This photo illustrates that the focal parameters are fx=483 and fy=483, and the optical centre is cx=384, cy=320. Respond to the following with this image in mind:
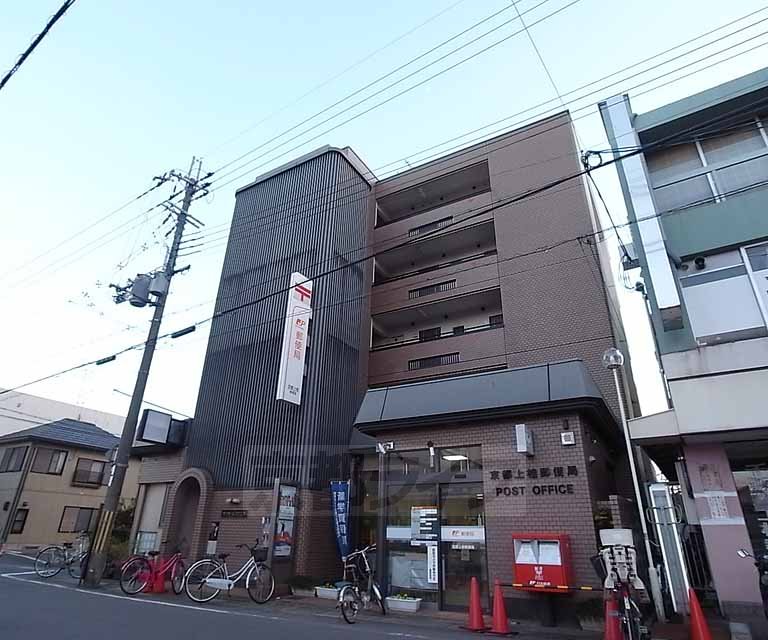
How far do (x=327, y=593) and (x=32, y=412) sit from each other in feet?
106

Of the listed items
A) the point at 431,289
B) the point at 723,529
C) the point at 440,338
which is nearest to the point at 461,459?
the point at 723,529

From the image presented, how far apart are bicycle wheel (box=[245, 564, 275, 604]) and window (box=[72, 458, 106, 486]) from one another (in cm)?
1943

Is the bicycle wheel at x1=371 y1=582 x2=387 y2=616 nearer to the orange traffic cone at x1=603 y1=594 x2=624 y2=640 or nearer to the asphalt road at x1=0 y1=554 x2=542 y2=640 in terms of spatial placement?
the asphalt road at x1=0 y1=554 x2=542 y2=640

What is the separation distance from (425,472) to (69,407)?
3557cm

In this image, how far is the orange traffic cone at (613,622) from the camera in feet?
20.4

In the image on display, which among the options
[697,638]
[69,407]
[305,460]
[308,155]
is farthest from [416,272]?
[69,407]

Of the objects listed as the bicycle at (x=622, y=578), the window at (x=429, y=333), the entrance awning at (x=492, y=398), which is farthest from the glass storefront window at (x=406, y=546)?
the window at (x=429, y=333)

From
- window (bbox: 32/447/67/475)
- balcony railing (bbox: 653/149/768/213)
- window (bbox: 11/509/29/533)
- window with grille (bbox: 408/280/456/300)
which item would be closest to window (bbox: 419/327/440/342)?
window with grille (bbox: 408/280/456/300)

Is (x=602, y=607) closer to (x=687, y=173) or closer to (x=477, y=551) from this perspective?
(x=477, y=551)

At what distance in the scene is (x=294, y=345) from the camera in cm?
1434

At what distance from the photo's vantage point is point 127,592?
10.4 m

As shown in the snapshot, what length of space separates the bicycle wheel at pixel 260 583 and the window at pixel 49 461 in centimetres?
1918

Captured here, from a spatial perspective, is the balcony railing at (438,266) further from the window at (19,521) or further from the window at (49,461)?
the window at (19,521)

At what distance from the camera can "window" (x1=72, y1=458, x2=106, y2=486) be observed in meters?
24.9
